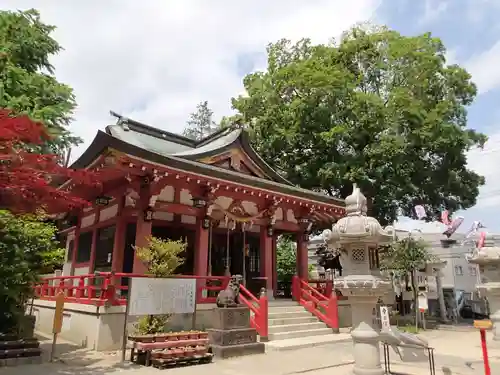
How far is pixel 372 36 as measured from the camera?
21750mm

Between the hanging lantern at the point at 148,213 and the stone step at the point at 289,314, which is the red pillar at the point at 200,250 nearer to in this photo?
the hanging lantern at the point at 148,213

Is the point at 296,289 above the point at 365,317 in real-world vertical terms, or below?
above

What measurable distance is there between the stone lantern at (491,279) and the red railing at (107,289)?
7.54m

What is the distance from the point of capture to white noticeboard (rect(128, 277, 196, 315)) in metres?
8.08

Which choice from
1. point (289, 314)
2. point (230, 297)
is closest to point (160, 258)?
point (230, 297)

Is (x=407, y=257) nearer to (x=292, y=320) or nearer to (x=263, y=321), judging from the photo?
(x=292, y=320)

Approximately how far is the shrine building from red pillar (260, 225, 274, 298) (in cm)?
4

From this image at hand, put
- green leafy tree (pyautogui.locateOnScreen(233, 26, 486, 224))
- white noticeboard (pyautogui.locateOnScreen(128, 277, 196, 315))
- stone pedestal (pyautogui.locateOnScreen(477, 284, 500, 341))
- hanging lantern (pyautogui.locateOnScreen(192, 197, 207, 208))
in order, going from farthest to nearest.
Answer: green leafy tree (pyautogui.locateOnScreen(233, 26, 486, 224))
hanging lantern (pyautogui.locateOnScreen(192, 197, 207, 208))
stone pedestal (pyautogui.locateOnScreen(477, 284, 500, 341))
white noticeboard (pyautogui.locateOnScreen(128, 277, 196, 315))

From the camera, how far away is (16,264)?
27.3ft

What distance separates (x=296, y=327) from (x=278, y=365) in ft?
13.1

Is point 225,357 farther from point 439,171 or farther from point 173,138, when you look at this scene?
point 439,171

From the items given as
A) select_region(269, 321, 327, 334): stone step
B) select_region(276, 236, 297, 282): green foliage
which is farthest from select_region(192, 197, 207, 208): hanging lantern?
select_region(276, 236, 297, 282): green foliage

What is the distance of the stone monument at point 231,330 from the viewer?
347 inches

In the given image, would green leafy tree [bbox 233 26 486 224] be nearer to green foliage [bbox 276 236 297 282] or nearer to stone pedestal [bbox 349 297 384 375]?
green foliage [bbox 276 236 297 282]
